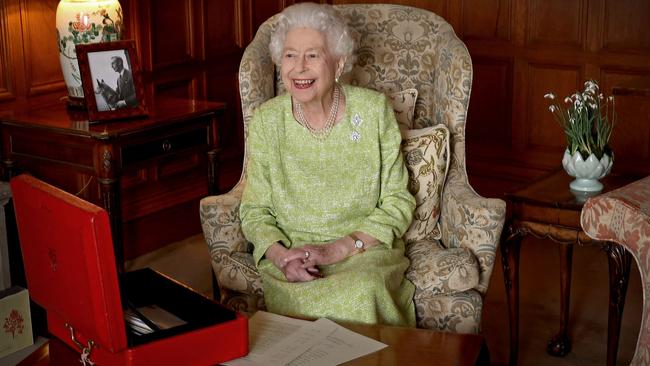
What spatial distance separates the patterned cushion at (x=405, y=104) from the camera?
3102 mm

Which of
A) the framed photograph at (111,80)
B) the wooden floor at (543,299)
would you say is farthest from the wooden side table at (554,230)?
the framed photograph at (111,80)

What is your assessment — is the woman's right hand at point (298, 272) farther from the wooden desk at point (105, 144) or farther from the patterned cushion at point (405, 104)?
the wooden desk at point (105, 144)

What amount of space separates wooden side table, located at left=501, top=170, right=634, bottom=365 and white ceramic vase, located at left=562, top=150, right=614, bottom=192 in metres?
0.04

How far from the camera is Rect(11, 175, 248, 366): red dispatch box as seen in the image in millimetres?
1766

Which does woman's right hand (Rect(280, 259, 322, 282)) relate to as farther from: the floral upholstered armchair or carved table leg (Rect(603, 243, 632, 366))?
carved table leg (Rect(603, 243, 632, 366))

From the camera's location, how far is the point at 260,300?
2.75 meters

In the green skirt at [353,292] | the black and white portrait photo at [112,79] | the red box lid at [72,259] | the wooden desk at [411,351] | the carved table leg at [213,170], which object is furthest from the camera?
the carved table leg at [213,170]

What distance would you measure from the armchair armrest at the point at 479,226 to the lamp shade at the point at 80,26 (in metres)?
1.34

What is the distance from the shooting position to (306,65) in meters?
2.73

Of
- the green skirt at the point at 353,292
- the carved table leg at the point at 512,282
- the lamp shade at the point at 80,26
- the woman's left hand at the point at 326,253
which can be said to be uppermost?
the lamp shade at the point at 80,26

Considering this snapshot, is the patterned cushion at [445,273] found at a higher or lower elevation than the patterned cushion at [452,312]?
higher

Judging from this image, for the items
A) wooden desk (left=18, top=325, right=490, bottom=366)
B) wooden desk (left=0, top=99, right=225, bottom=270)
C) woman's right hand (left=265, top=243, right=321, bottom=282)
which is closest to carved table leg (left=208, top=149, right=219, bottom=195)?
wooden desk (left=0, top=99, right=225, bottom=270)

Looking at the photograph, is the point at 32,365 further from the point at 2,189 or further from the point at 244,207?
the point at 2,189

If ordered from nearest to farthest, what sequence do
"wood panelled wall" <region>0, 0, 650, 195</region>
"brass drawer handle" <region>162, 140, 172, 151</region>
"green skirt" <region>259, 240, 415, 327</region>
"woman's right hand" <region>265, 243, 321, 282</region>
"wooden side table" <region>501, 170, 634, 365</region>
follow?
"green skirt" <region>259, 240, 415, 327</region>, "woman's right hand" <region>265, 243, 321, 282</region>, "wooden side table" <region>501, 170, 634, 365</region>, "brass drawer handle" <region>162, 140, 172, 151</region>, "wood panelled wall" <region>0, 0, 650, 195</region>
